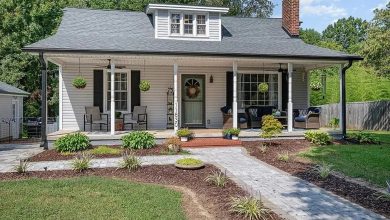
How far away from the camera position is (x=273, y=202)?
5.70 meters

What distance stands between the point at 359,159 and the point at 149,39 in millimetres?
8560

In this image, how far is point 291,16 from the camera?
52.5ft

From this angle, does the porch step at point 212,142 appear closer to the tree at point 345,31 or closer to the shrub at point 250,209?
the shrub at point 250,209

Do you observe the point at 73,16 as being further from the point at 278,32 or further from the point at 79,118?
the point at 278,32

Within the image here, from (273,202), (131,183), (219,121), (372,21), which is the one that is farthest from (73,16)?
(372,21)

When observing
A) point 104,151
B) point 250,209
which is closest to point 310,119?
point 104,151

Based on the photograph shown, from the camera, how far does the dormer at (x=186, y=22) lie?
563 inches

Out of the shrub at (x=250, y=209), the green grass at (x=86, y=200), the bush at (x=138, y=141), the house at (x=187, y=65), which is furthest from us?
the house at (x=187, y=65)

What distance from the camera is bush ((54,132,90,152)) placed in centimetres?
1042

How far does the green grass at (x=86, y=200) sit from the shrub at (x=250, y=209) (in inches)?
31.1

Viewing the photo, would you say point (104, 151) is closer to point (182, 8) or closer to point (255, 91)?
point (182, 8)

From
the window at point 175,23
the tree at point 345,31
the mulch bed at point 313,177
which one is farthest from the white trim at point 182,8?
the tree at point 345,31

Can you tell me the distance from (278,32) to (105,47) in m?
8.42

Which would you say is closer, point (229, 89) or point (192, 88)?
point (192, 88)
